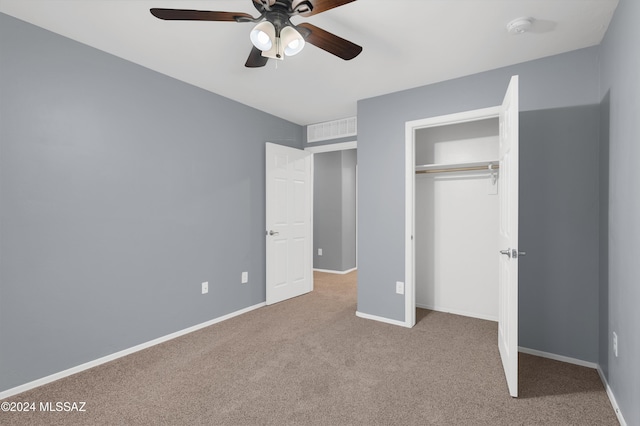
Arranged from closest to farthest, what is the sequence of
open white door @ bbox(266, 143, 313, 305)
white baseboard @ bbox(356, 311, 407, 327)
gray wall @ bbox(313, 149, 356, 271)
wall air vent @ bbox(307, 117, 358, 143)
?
white baseboard @ bbox(356, 311, 407, 327)
open white door @ bbox(266, 143, 313, 305)
wall air vent @ bbox(307, 117, 358, 143)
gray wall @ bbox(313, 149, 356, 271)

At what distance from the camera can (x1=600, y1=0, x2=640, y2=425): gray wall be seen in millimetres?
1625

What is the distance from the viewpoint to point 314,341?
295 centimetres

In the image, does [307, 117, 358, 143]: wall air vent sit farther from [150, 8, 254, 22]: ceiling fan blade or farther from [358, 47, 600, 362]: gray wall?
[150, 8, 254, 22]: ceiling fan blade

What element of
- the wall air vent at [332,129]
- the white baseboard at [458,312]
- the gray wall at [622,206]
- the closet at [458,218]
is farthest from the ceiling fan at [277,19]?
the white baseboard at [458,312]

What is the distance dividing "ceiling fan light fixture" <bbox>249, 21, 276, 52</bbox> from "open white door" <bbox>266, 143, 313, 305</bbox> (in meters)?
2.39

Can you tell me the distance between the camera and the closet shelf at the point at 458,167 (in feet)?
11.0

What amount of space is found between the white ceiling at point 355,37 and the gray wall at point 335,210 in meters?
2.71

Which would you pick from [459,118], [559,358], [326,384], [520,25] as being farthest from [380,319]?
[520,25]

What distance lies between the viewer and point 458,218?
369cm

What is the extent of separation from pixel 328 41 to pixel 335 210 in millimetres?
4248

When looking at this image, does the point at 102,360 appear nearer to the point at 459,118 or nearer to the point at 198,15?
the point at 198,15

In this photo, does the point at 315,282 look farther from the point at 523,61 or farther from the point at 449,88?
the point at 523,61

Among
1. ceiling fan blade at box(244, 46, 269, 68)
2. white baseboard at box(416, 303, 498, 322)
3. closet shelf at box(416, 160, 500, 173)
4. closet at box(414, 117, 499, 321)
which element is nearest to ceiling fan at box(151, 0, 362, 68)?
ceiling fan blade at box(244, 46, 269, 68)

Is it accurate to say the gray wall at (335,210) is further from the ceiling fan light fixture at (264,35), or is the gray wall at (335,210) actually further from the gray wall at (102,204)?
the ceiling fan light fixture at (264,35)
